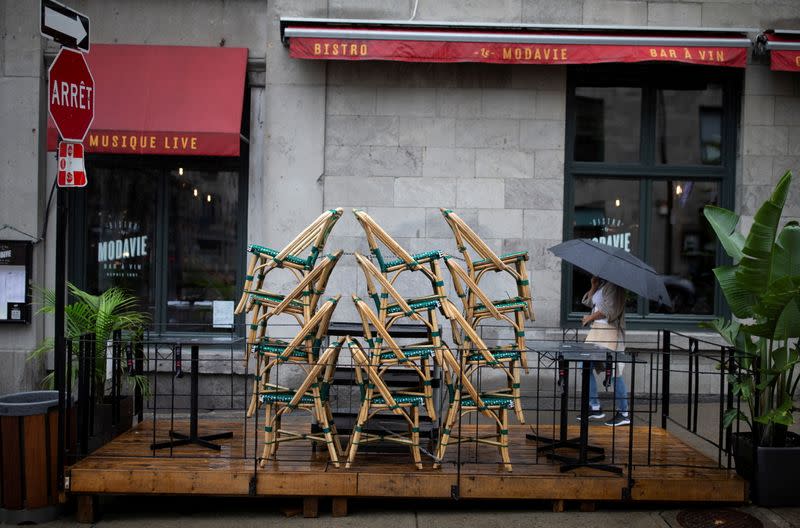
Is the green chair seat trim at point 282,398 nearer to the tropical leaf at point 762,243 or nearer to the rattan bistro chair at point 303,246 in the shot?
the rattan bistro chair at point 303,246

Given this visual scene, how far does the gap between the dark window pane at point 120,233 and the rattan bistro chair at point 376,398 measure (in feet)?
18.9

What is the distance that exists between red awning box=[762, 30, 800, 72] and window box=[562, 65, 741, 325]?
0.80 m

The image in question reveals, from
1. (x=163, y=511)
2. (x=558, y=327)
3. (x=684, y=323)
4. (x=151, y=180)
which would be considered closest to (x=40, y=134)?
(x=151, y=180)

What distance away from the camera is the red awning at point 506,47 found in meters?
9.99

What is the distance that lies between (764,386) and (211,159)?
7.81 m

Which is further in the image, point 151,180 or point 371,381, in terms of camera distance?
point 151,180

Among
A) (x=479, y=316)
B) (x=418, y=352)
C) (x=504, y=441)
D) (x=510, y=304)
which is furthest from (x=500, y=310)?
(x=504, y=441)

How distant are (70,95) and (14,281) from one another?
5.34m

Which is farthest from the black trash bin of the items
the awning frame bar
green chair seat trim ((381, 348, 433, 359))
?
the awning frame bar

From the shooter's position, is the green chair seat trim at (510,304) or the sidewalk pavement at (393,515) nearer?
the sidewalk pavement at (393,515)

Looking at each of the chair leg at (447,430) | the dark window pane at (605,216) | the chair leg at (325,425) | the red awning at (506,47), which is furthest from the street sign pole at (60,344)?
the dark window pane at (605,216)

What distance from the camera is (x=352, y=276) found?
10617 mm

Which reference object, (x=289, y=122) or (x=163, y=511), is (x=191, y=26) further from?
(x=163, y=511)

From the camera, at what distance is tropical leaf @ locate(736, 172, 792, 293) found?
6.65 meters
